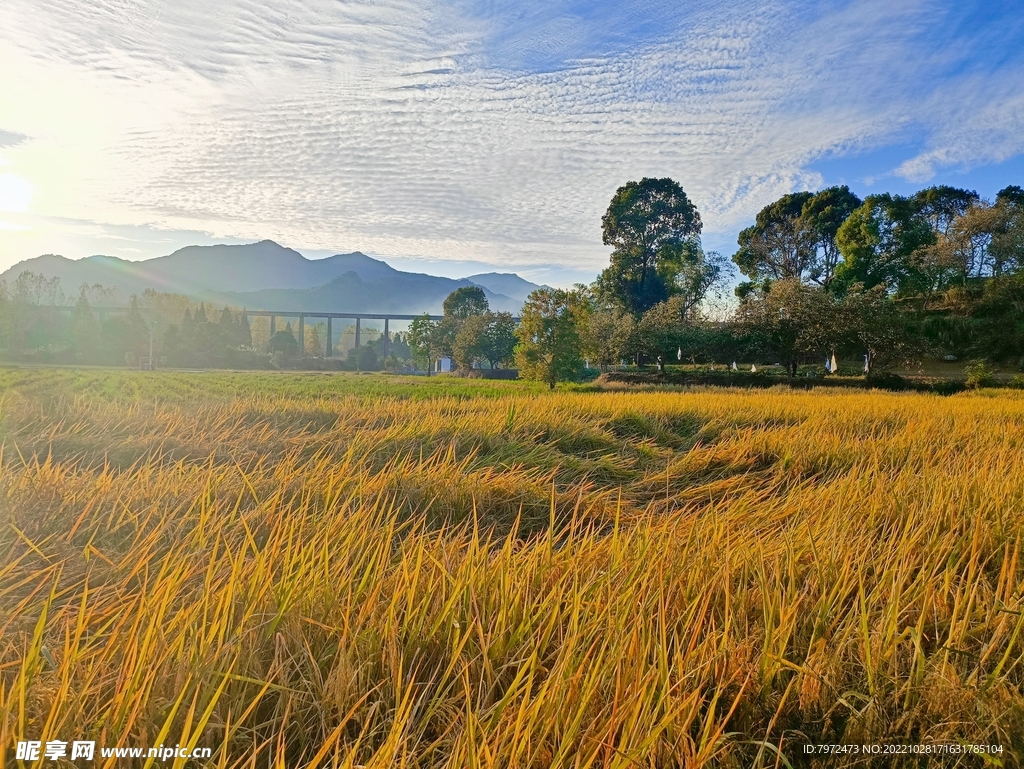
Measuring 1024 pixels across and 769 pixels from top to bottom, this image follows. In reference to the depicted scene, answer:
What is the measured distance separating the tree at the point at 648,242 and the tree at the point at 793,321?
13.2 m

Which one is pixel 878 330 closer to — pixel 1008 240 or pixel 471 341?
pixel 1008 240

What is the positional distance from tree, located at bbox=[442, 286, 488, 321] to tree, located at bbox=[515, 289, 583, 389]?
37.5m

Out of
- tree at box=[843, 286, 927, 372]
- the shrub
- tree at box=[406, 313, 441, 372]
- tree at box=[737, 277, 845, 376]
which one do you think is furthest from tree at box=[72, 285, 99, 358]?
the shrub

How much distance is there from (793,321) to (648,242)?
63.0 ft

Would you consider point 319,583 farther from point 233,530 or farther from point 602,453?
point 602,453

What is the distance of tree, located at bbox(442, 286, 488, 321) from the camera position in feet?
202

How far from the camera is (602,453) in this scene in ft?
19.9

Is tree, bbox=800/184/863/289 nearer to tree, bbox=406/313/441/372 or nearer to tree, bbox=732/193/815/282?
tree, bbox=732/193/815/282

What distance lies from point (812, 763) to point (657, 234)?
149ft

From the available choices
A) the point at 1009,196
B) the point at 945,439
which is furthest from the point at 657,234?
the point at 945,439

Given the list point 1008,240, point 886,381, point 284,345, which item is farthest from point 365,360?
point 1008,240

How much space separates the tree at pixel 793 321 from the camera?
2491 centimetres

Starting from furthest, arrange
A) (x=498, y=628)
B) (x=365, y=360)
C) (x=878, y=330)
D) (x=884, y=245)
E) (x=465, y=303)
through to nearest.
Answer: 1. (x=365, y=360)
2. (x=465, y=303)
3. (x=884, y=245)
4. (x=878, y=330)
5. (x=498, y=628)

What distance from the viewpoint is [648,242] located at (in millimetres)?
42969
